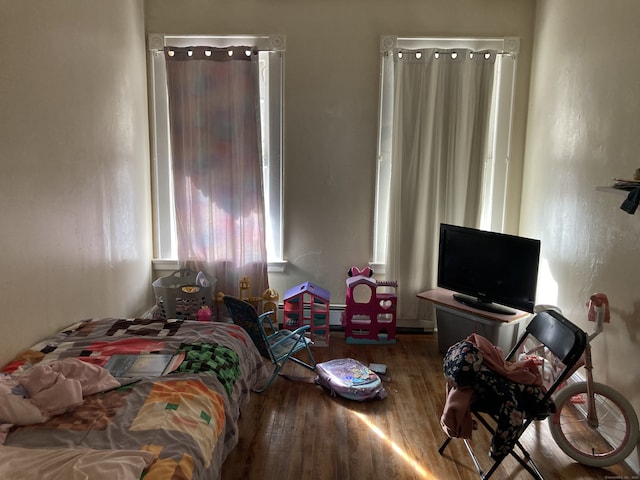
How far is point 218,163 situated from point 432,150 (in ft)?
5.45

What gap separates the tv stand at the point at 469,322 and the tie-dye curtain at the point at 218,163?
4.56 feet

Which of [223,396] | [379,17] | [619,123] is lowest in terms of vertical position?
[223,396]

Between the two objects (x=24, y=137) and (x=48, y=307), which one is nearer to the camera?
(x=24, y=137)

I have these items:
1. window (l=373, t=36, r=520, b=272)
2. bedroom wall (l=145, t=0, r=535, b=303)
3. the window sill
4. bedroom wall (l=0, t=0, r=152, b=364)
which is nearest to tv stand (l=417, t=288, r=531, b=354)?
window (l=373, t=36, r=520, b=272)

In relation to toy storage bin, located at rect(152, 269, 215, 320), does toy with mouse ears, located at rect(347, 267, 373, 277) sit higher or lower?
higher

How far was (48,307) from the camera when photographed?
2.71m

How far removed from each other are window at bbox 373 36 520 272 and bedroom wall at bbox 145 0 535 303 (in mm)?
63

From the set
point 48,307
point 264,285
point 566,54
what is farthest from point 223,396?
point 566,54

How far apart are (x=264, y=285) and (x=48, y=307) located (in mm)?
1811

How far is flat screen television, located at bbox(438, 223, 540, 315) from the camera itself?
3.42m

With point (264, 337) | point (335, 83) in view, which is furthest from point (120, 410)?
point (335, 83)

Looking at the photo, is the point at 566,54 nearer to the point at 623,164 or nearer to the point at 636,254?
the point at 623,164

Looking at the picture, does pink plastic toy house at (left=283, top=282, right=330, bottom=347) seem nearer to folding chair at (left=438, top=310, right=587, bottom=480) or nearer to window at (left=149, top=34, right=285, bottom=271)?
window at (left=149, top=34, right=285, bottom=271)

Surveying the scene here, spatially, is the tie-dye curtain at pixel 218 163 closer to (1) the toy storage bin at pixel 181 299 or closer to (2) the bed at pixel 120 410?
(1) the toy storage bin at pixel 181 299
